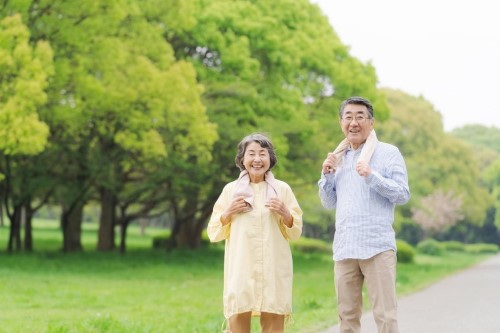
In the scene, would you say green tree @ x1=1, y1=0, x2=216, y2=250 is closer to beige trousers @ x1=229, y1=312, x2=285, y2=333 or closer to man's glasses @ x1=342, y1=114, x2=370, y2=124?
man's glasses @ x1=342, y1=114, x2=370, y2=124

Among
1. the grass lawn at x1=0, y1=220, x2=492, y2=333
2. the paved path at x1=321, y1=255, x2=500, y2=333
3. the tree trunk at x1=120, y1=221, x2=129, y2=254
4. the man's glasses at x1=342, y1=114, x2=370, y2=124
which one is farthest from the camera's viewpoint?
the tree trunk at x1=120, y1=221, x2=129, y2=254

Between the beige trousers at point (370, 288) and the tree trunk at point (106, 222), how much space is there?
2430 cm

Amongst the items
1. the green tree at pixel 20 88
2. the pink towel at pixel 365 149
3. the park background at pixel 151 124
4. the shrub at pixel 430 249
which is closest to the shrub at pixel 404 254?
the park background at pixel 151 124

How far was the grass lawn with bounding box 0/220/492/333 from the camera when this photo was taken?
33.3 feet

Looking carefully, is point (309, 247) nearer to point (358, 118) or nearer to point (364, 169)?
point (358, 118)

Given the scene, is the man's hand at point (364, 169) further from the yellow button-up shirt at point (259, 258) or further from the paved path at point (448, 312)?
the paved path at point (448, 312)

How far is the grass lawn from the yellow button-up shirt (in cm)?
352

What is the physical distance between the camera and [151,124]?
22.5 metres

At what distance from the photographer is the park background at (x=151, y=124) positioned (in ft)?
60.5

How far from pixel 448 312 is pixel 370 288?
6.63 metres

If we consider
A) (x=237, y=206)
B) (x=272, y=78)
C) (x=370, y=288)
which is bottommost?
(x=370, y=288)

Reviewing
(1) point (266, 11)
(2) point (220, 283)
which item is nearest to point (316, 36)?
(1) point (266, 11)

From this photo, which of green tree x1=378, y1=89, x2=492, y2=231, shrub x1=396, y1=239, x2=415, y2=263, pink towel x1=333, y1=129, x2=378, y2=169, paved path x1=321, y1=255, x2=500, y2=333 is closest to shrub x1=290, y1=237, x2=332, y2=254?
shrub x1=396, y1=239, x2=415, y2=263

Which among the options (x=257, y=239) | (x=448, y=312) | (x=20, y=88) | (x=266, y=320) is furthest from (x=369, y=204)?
(x=20, y=88)
